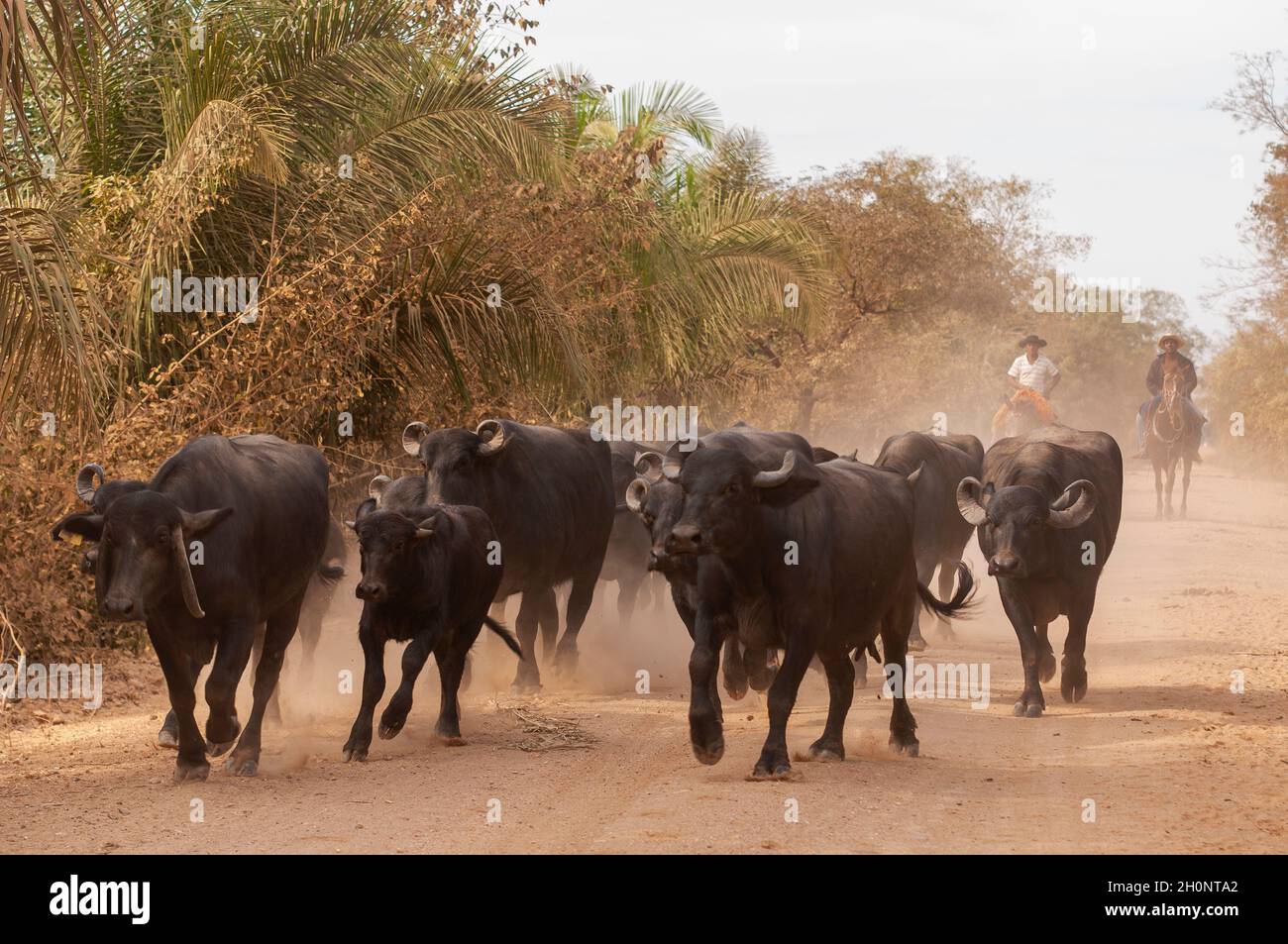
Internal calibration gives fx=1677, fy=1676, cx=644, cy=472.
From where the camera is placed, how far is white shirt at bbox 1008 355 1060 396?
22156 mm

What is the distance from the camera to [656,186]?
24109 mm

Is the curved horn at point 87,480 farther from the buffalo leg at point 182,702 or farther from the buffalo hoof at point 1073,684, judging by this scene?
the buffalo hoof at point 1073,684

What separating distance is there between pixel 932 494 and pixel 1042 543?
10.4 ft

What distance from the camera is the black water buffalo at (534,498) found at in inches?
446

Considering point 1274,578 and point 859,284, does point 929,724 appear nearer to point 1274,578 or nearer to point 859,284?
point 1274,578

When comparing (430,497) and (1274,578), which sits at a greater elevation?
(430,497)

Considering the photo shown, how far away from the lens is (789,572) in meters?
8.57

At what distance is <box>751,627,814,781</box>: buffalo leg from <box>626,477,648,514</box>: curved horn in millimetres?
1151

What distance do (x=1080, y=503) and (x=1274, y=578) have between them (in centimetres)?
897

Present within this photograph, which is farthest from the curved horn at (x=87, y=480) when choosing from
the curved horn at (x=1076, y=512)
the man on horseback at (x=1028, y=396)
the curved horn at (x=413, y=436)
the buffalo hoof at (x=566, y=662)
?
the man on horseback at (x=1028, y=396)

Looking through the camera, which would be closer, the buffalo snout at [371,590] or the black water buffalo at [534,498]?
the buffalo snout at [371,590]

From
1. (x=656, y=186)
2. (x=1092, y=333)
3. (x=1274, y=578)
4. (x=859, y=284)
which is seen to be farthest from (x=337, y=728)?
(x=1092, y=333)

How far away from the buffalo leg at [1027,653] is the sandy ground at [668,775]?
0.13m

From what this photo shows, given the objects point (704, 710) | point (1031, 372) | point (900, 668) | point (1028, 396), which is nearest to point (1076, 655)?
point (900, 668)
